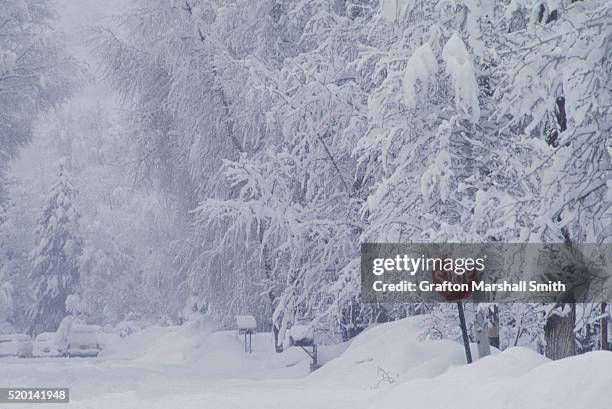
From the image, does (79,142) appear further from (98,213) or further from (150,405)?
(150,405)

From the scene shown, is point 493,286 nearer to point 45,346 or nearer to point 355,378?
point 355,378

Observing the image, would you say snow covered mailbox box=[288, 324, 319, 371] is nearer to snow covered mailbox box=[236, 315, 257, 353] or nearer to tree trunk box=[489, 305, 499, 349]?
tree trunk box=[489, 305, 499, 349]

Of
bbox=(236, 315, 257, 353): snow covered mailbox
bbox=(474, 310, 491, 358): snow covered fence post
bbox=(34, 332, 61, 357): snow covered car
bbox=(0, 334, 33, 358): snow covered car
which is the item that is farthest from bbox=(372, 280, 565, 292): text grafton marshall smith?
bbox=(34, 332, 61, 357): snow covered car

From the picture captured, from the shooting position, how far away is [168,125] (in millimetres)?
24094

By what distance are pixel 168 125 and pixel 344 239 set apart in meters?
8.34

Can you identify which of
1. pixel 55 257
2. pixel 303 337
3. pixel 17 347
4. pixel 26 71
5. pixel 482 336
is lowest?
pixel 17 347

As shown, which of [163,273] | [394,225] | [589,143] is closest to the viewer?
[589,143]

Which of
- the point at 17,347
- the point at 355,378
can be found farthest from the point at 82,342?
the point at 355,378

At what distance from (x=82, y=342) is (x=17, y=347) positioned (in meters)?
3.68

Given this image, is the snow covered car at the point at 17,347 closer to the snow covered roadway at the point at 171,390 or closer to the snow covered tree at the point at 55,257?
the snow covered tree at the point at 55,257

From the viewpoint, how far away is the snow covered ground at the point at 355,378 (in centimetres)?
593

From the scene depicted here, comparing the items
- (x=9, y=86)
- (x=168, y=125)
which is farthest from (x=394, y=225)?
(x=9, y=86)

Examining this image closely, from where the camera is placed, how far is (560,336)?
468 inches

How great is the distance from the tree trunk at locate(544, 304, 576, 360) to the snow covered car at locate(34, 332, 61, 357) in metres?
34.3
